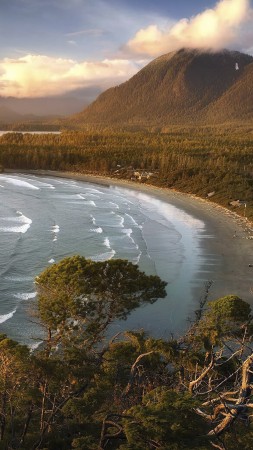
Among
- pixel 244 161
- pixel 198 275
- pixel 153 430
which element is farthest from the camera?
pixel 244 161

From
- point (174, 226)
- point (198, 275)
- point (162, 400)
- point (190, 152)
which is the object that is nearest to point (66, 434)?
point (162, 400)

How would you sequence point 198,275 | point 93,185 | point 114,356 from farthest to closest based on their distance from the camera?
point 93,185 < point 198,275 < point 114,356

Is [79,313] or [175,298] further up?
[79,313]

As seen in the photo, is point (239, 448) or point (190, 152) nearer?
point (239, 448)

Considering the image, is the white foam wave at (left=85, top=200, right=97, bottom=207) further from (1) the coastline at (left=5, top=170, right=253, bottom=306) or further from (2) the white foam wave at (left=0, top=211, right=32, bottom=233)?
(1) the coastline at (left=5, top=170, right=253, bottom=306)

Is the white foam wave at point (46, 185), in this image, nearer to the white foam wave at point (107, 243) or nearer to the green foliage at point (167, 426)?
the white foam wave at point (107, 243)

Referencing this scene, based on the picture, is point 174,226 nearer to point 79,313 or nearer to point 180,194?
point 180,194

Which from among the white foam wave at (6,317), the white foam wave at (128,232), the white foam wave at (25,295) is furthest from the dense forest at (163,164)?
the white foam wave at (6,317)
